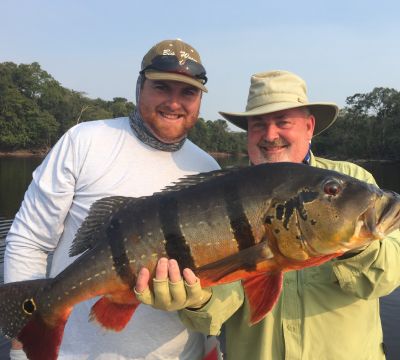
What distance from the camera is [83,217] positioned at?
3719 mm

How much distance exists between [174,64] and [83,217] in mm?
1557

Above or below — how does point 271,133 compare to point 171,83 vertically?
below

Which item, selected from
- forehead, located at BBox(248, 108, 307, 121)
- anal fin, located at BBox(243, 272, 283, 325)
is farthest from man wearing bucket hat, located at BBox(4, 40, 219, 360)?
anal fin, located at BBox(243, 272, 283, 325)

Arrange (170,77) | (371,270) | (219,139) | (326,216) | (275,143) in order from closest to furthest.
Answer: (326,216) < (371,270) < (170,77) < (275,143) < (219,139)

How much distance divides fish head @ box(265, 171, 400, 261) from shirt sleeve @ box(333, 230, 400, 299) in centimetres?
34

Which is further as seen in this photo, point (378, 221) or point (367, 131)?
point (367, 131)

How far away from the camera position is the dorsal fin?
3.29 metres

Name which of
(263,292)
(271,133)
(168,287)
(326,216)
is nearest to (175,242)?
(168,287)

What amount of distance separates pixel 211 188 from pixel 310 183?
2.23ft

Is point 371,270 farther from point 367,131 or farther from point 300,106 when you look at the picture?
point 367,131

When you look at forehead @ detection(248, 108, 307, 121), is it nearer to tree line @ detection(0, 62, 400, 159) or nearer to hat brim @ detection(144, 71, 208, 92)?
hat brim @ detection(144, 71, 208, 92)

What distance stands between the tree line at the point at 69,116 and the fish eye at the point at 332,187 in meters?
85.1

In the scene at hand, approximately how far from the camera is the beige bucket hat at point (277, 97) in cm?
398

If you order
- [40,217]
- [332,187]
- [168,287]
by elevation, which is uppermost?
[332,187]
